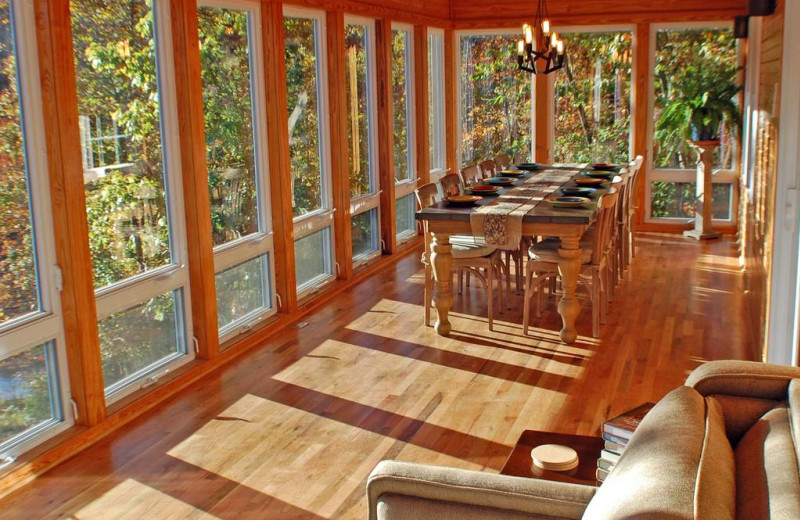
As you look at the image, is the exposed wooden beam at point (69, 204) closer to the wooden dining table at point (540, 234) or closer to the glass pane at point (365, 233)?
the wooden dining table at point (540, 234)

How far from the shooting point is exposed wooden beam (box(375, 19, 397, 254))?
8016mm

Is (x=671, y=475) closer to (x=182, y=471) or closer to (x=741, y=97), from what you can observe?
(x=182, y=471)

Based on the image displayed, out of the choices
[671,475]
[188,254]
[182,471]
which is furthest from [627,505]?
[188,254]

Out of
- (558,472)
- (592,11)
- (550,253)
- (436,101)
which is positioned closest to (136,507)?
(558,472)

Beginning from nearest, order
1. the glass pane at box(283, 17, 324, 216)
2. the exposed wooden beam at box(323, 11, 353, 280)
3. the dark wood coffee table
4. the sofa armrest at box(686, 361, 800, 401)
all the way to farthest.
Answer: the sofa armrest at box(686, 361, 800, 401) < the dark wood coffee table < the glass pane at box(283, 17, 324, 216) < the exposed wooden beam at box(323, 11, 353, 280)

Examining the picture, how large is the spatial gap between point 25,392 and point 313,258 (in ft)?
10.7

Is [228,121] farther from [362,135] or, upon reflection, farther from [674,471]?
[674,471]

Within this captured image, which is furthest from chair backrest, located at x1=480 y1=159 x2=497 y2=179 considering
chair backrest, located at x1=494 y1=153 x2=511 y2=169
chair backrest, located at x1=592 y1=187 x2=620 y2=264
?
chair backrest, located at x1=592 y1=187 x2=620 y2=264

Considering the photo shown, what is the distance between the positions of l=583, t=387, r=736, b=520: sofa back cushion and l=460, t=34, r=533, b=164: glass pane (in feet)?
26.0

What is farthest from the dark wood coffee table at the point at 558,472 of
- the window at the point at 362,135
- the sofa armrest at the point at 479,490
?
the window at the point at 362,135

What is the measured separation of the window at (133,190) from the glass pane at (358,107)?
→ 269cm

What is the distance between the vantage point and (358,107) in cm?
780

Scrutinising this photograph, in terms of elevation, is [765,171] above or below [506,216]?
above

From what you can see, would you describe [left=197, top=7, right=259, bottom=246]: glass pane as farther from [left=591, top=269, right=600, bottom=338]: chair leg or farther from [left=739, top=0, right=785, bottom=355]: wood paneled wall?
[left=739, top=0, right=785, bottom=355]: wood paneled wall
